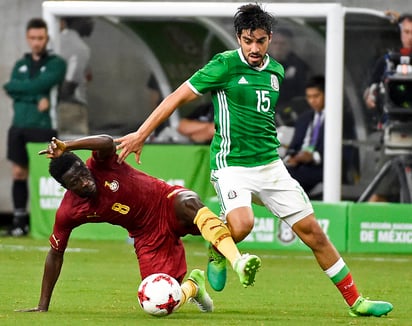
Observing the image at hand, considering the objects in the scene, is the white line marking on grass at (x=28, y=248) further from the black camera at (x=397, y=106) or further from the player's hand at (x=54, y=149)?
the player's hand at (x=54, y=149)

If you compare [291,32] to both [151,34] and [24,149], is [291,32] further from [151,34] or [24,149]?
[24,149]

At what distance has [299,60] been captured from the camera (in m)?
18.0

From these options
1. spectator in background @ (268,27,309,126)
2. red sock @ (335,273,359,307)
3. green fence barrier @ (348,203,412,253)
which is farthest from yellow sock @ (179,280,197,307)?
spectator in background @ (268,27,309,126)

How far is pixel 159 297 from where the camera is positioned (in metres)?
9.64

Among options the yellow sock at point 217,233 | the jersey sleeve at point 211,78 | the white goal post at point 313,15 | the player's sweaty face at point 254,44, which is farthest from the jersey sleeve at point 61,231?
the white goal post at point 313,15

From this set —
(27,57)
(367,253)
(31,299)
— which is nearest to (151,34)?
(27,57)

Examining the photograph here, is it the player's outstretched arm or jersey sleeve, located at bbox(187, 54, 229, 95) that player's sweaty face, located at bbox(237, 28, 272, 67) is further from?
the player's outstretched arm

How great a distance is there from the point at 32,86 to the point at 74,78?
0.93m

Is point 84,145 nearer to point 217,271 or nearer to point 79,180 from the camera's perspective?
point 79,180

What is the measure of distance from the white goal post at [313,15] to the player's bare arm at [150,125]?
7257mm

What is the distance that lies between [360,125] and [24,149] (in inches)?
178

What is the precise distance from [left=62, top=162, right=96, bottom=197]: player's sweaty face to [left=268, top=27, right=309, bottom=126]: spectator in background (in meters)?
8.11

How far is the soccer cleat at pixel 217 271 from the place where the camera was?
10.0 metres

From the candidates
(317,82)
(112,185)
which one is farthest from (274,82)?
(317,82)
